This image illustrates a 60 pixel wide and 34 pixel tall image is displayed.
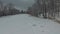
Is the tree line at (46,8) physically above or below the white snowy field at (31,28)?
above

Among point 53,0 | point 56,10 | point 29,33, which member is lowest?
point 29,33

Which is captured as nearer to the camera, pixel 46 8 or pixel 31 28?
pixel 31 28

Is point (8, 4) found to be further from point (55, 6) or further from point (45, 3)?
point (55, 6)

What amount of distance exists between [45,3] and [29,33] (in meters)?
2.96

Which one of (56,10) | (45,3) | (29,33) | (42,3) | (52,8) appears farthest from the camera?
(42,3)

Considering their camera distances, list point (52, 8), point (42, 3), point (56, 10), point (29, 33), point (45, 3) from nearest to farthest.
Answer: point (29, 33), point (56, 10), point (52, 8), point (45, 3), point (42, 3)

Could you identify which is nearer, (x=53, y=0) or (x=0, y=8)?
(x=53, y=0)

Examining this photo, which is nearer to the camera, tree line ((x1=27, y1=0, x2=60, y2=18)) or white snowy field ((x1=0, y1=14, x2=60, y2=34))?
white snowy field ((x1=0, y1=14, x2=60, y2=34))

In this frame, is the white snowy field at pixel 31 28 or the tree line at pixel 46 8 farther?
the tree line at pixel 46 8

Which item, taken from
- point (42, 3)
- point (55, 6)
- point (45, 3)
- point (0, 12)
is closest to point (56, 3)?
point (55, 6)

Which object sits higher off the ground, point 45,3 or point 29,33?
point 45,3

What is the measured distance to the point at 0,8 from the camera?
211 inches

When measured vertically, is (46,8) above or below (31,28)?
above

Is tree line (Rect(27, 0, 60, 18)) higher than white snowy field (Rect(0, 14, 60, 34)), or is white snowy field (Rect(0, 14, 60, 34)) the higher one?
tree line (Rect(27, 0, 60, 18))
